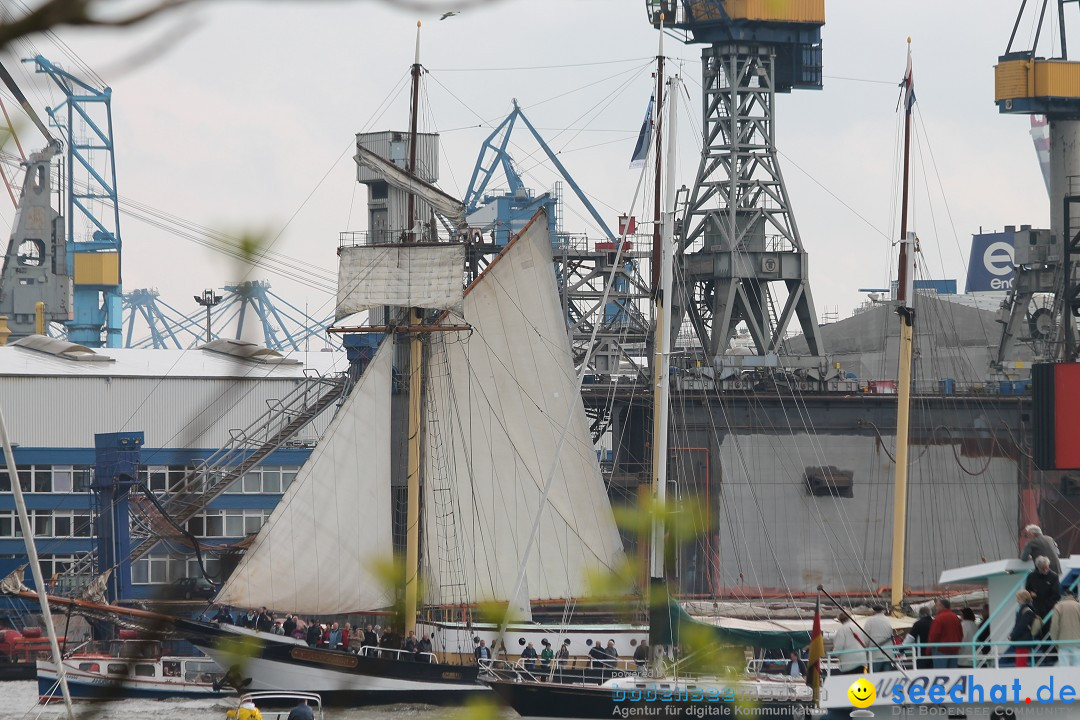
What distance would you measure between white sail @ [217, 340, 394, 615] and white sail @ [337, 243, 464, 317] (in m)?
3.23

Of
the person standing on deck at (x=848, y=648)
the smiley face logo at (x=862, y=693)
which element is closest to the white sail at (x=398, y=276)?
the person standing on deck at (x=848, y=648)

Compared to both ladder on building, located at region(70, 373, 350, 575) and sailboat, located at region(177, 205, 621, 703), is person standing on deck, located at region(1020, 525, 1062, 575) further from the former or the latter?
ladder on building, located at region(70, 373, 350, 575)

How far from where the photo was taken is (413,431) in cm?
5053

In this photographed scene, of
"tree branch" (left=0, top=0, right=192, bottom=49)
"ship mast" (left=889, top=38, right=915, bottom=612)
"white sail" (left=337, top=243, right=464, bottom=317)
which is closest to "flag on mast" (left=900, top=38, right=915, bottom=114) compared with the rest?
"ship mast" (left=889, top=38, right=915, bottom=612)

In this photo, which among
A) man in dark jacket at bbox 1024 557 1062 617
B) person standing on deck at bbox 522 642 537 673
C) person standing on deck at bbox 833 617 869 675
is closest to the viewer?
man in dark jacket at bbox 1024 557 1062 617

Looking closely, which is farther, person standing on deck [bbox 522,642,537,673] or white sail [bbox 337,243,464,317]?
white sail [bbox 337,243,464,317]

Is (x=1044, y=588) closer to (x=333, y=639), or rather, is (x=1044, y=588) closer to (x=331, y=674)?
(x=331, y=674)

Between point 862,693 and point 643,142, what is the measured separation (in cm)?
2825

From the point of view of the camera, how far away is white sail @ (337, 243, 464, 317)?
174 feet

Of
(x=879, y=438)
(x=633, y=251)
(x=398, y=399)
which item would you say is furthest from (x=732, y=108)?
(x=398, y=399)

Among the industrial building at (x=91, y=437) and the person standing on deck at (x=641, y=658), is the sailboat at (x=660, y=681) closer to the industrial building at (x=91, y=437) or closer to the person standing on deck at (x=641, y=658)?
the person standing on deck at (x=641, y=658)

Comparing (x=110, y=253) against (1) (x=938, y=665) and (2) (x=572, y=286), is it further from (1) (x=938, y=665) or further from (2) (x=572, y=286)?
(1) (x=938, y=665)

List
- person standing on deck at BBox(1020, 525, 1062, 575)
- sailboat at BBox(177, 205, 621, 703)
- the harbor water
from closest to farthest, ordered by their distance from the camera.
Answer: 1. person standing on deck at BBox(1020, 525, 1062, 575)
2. the harbor water
3. sailboat at BBox(177, 205, 621, 703)

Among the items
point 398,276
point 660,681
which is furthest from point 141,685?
point 660,681
